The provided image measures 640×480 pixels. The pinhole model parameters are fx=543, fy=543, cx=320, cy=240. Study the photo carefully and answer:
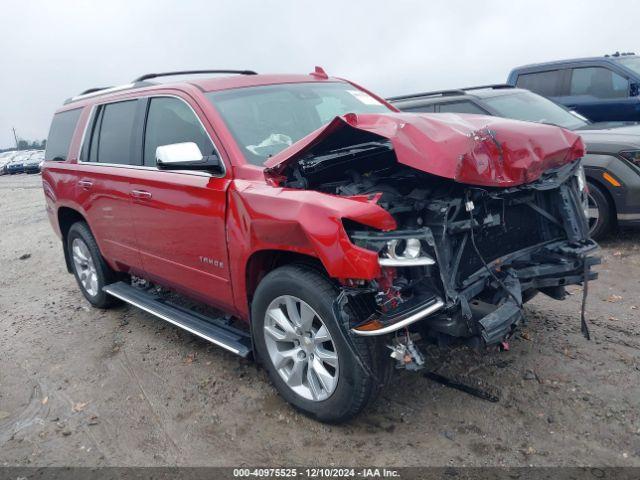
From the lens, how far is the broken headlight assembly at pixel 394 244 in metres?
2.61

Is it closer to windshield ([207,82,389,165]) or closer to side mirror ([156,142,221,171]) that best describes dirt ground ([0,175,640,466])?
side mirror ([156,142,221,171])

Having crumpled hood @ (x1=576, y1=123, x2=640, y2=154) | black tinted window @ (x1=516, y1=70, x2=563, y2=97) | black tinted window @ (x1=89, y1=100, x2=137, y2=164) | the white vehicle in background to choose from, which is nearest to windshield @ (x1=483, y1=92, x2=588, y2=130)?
crumpled hood @ (x1=576, y1=123, x2=640, y2=154)

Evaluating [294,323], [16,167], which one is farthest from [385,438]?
[16,167]

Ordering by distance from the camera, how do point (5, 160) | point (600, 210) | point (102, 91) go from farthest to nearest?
point (5, 160) < point (600, 210) < point (102, 91)

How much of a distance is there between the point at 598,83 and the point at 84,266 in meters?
7.92

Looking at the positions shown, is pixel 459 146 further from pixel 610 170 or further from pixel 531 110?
pixel 531 110

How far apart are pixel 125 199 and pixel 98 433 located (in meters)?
1.86

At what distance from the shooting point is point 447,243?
2.79m

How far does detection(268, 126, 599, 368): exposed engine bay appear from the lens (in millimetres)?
2707

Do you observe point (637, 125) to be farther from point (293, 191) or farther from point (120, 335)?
point (120, 335)

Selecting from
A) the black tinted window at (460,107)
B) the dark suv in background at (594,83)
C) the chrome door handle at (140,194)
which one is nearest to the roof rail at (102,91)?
the chrome door handle at (140,194)

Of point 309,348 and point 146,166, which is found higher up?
point 146,166

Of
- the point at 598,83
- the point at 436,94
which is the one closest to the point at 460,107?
the point at 436,94

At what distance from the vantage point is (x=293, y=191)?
2.99m
